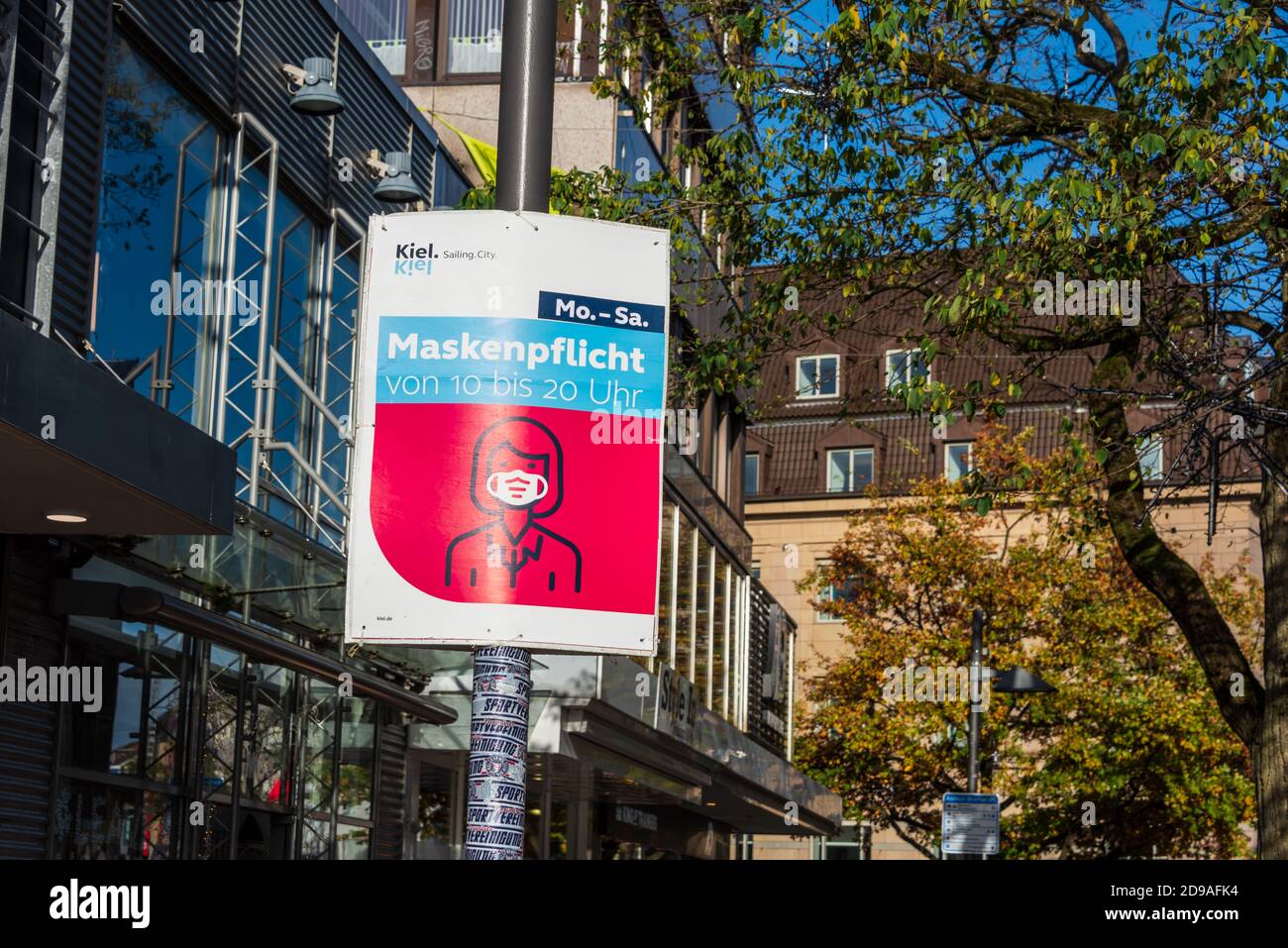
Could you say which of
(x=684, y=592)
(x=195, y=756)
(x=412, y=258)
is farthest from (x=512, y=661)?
(x=684, y=592)

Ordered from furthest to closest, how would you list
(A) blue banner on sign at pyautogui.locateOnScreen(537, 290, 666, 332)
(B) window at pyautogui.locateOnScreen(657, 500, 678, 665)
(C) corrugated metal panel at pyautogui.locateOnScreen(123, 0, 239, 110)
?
(B) window at pyautogui.locateOnScreen(657, 500, 678, 665) → (C) corrugated metal panel at pyautogui.locateOnScreen(123, 0, 239, 110) → (A) blue banner on sign at pyautogui.locateOnScreen(537, 290, 666, 332)

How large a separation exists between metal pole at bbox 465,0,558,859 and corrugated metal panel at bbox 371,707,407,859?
516 inches

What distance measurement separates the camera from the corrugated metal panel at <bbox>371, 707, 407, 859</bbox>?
18.4m

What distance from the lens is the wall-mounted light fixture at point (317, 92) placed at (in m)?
15.8

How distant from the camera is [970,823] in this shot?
2288 centimetres

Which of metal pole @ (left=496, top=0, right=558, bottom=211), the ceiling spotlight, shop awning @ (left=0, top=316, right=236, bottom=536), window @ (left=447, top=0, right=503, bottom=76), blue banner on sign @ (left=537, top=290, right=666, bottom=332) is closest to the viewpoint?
blue banner on sign @ (left=537, top=290, right=666, bottom=332)

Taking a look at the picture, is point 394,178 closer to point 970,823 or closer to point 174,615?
point 174,615

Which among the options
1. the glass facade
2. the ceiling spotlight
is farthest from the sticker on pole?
the glass facade

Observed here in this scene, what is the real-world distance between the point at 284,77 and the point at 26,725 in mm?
7169

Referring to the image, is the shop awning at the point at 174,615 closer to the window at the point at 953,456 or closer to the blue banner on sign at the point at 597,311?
the blue banner on sign at the point at 597,311

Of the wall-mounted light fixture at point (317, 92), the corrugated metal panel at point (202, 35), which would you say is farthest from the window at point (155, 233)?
the wall-mounted light fixture at point (317, 92)

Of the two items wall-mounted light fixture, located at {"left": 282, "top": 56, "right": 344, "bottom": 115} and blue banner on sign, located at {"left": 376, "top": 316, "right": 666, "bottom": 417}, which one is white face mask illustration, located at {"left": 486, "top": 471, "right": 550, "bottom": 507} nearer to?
blue banner on sign, located at {"left": 376, "top": 316, "right": 666, "bottom": 417}

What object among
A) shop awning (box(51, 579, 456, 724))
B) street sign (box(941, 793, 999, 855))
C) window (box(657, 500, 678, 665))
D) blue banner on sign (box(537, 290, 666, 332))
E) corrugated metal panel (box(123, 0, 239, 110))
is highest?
corrugated metal panel (box(123, 0, 239, 110))
